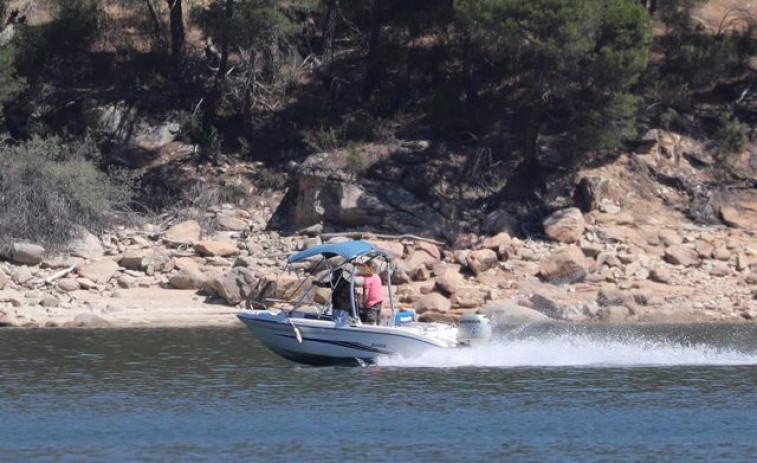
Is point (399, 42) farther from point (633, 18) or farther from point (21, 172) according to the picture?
point (21, 172)

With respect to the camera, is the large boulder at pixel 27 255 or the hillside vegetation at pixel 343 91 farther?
the hillside vegetation at pixel 343 91

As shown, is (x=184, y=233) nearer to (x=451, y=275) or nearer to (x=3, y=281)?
(x=3, y=281)

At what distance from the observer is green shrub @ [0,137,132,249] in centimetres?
3484

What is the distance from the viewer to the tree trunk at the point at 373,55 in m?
42.9

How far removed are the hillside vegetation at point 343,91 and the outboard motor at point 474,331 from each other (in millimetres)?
14274

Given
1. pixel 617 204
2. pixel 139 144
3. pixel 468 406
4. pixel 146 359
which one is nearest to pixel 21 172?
pixel 139 144

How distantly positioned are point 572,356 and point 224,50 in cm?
2134

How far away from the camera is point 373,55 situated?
4331 cm

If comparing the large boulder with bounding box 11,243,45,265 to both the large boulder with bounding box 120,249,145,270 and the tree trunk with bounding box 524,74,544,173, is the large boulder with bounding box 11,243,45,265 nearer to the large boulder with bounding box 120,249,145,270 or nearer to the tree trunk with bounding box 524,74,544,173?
the large boulder with bounding box 120,249,145,270

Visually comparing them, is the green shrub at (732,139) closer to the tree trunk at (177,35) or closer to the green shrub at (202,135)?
the green shrub at (202,135)

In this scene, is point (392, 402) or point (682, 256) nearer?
point (392, 402)

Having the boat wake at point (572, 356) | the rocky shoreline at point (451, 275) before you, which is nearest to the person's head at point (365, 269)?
the boat wake at point (572, 356)

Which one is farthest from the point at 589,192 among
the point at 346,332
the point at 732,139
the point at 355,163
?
the point at 346,332

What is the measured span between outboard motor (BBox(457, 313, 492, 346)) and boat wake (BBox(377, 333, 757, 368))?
147 mm
